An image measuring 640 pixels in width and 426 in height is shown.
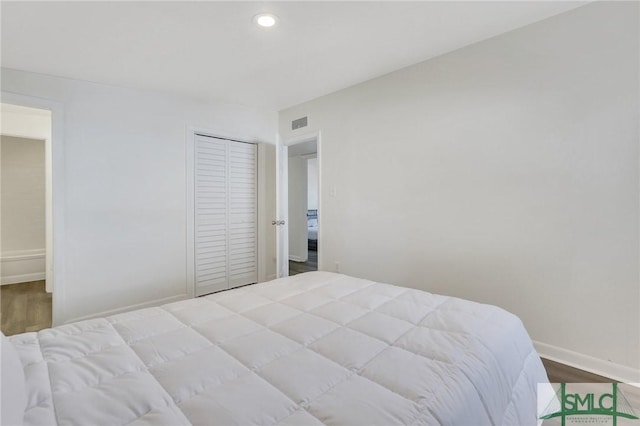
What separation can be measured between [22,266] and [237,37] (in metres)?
4.82

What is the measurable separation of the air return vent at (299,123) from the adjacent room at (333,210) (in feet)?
0.07

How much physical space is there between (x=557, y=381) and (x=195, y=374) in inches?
83.0

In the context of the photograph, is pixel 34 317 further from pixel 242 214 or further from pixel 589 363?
pixel 589 363

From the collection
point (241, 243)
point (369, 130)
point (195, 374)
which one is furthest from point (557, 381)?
point (241, 243)

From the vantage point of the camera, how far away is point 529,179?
7.15 feet

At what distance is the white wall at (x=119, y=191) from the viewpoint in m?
2.81

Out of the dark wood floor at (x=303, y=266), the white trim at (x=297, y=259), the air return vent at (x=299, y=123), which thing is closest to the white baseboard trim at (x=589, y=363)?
the air return vent at (x=299, y=123)

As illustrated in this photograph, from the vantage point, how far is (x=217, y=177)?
3.83 m

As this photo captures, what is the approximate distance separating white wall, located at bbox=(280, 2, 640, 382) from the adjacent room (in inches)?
0.5

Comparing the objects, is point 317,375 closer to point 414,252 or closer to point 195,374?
point 195,374

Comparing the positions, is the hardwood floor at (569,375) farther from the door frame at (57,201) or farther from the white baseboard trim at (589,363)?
the door frame at (57,201)

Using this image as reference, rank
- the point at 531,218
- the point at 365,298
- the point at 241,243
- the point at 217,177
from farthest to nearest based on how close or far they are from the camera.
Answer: the point at 241,243 < the point at 217,177 < the point at 531,218 < the point at 365,298

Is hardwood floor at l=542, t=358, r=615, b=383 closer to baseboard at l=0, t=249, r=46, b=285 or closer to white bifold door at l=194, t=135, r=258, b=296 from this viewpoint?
white bifold door at l=194, t=135, r=258, b=296

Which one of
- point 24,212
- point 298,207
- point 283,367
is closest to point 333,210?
point 298,207
